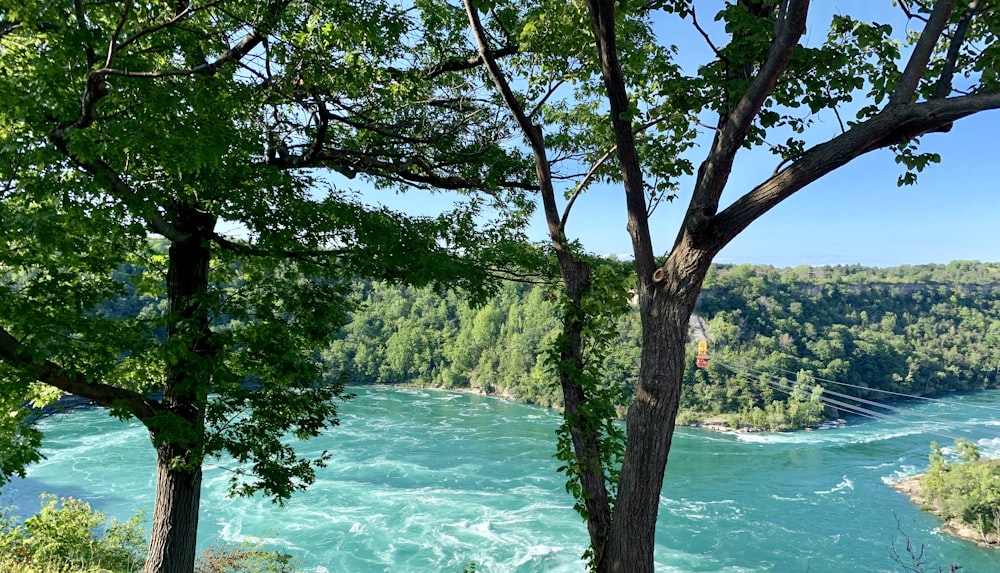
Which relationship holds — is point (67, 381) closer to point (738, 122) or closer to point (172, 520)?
point (172, 520)

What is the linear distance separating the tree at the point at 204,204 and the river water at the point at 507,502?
1277cm

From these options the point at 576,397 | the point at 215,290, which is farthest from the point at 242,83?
the point at 576,397

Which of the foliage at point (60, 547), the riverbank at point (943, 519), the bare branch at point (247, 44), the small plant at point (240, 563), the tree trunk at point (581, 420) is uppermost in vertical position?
the bare branch at point (247, 44)

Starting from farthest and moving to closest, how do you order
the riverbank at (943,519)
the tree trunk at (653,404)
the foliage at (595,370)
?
the riverbank at (943,519), the foliage at (595,370), the tree trunk at (653,404)

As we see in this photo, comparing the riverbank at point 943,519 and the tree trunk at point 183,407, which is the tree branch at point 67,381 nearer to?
the tree trunk at point 183,407

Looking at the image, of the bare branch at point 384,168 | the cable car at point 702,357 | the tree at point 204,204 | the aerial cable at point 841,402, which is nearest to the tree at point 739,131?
the tree at point 204,204

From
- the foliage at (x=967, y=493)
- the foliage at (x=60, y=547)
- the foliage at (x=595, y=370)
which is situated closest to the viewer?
the foliage at (x=595, y=370)

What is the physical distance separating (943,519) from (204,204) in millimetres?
29120

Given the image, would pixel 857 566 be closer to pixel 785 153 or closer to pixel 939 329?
pixel 785 153

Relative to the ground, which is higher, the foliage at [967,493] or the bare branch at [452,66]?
the bare branch at [452,66]

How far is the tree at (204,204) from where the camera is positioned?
3.03 metres

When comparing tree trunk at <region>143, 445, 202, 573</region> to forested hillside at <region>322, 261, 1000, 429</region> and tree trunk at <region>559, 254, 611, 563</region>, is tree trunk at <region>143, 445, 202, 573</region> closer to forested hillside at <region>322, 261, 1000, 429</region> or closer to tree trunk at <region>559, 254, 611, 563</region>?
tree trunk at <region>559, 254, 611, 563</region>

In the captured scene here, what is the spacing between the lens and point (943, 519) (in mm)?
23391

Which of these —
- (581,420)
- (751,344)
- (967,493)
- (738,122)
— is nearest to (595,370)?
(581,420)
